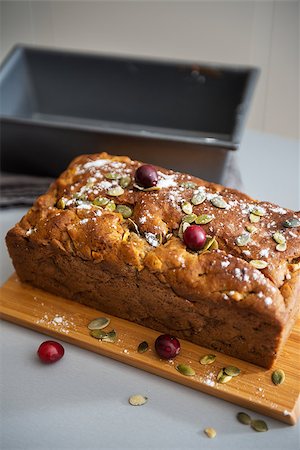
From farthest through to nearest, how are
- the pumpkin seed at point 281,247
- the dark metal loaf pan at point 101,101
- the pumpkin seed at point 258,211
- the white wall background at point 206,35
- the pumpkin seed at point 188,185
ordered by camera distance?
the white wall background at point 206,35, the dark metal loaf pan at point 101,101, the pumpkin seed at point 188,185, the pumpkin seed at point 258,211, the pumpkin seed at point 281,247

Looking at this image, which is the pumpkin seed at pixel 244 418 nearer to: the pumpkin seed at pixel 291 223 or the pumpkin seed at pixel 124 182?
the pumpkin seed at pixel 291 223

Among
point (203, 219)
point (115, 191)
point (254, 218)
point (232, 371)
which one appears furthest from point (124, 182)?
point (232, 371)

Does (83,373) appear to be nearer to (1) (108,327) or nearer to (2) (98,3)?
(1) (108,327)

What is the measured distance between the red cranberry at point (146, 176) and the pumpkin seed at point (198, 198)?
13 cm

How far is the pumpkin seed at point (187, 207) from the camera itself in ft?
5.49

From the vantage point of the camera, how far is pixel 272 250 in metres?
1.57

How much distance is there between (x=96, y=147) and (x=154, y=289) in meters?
0.76

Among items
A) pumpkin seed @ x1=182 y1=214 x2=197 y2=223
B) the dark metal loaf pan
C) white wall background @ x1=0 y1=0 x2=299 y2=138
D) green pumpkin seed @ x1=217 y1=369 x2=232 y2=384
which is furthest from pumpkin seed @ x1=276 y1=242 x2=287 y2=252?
white wall background @ x1=0 y1=0 x2=299 y2=138

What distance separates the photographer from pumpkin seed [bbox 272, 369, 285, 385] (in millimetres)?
1514

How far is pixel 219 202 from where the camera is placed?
1695 mm

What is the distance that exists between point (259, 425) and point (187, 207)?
621mm

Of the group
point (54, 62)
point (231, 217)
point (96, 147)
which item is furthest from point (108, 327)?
point (54, 62)

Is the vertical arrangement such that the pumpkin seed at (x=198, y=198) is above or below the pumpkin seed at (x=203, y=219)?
above

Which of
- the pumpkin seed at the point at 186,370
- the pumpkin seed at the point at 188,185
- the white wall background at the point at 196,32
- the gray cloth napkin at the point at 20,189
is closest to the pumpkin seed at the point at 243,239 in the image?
the pumpkin seed at the point at 188,185
